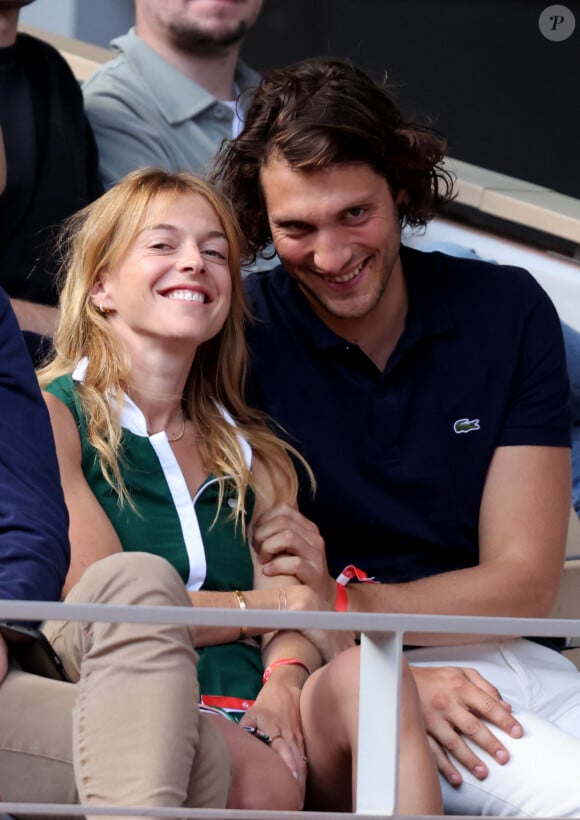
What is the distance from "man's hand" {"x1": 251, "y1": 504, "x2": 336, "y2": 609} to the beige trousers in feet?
1.67

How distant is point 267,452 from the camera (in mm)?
2322

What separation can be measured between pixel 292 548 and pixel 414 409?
0.36 m

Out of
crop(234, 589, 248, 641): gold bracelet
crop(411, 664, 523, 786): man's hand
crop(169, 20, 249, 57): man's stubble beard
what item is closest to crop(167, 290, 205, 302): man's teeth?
crop(234, 589, 248, 641): gold bracelet

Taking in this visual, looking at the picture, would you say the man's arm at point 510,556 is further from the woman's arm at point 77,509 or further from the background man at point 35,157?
the background man at point 35,157

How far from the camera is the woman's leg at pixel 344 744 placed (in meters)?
1.75

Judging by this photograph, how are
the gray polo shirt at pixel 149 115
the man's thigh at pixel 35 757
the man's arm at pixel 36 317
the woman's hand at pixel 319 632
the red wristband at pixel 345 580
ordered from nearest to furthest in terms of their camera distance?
the man's thigh at pixel 35 757
the woman's hand at pixel 319 632
the red wristband at pixel 345 580
the man's arm at pixel 36 317
the gray polo shirt at pixel 149 115

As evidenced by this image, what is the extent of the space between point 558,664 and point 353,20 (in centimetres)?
318

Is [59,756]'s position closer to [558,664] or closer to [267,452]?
[267,452]

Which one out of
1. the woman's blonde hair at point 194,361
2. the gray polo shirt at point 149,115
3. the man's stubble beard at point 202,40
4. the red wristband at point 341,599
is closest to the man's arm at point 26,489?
the woman's blonde hair at point 194,361

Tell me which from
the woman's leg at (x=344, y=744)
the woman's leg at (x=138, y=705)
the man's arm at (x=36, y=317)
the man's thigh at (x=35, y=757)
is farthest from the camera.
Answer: the man's arm at (x=36, y=317)

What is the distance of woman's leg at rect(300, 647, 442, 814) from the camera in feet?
5.74

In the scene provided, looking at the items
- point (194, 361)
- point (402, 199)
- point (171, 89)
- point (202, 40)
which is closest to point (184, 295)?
point (194, 361)

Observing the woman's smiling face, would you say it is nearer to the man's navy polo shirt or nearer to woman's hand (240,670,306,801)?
the man's navy polo shirt

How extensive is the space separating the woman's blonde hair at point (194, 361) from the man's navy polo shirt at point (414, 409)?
0.07 m
